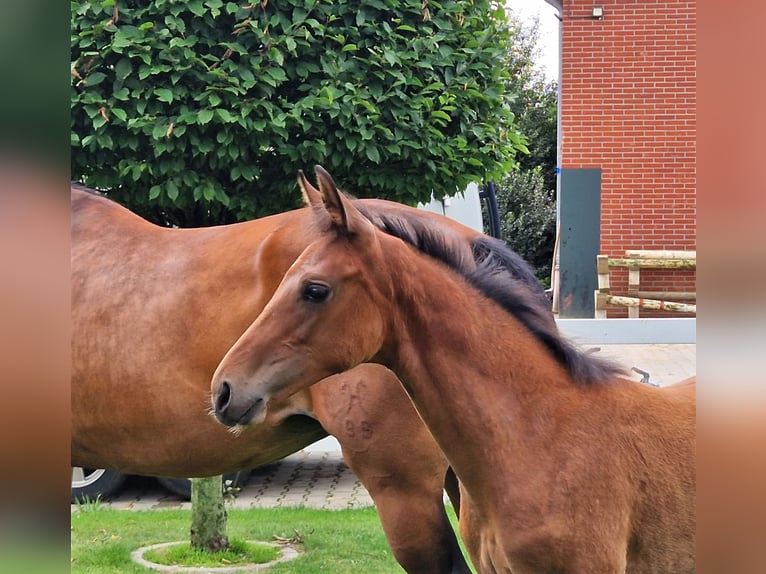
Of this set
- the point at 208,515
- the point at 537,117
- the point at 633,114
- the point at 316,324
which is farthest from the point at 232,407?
the point at 537,117

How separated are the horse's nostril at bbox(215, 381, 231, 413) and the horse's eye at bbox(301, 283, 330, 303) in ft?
0.99

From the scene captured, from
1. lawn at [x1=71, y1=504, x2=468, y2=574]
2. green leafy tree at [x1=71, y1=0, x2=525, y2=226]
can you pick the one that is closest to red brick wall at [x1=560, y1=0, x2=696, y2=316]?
lawn at [x1=71, y1=504, x2=468, y2=574]

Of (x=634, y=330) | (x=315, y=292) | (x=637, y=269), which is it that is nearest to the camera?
(x=315, y=292)

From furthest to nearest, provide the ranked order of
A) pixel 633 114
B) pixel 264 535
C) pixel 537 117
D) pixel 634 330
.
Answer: pixel 537 117 → pixel 633 114 → pixel 634 330 → pixel 264 535

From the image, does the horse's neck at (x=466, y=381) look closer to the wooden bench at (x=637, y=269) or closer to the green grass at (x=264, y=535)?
the green grass at (x=264, y=535)

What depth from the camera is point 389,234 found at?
217cm

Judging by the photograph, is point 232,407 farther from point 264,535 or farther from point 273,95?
point 264,535

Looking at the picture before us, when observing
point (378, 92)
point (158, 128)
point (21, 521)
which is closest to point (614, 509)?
point (21, 521)

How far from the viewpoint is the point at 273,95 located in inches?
141

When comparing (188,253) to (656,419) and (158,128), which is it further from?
(656,419)

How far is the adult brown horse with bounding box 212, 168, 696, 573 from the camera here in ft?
6.41

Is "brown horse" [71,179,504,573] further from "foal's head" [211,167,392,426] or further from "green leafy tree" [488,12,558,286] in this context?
"green leafy tree" [488,12,558,286]

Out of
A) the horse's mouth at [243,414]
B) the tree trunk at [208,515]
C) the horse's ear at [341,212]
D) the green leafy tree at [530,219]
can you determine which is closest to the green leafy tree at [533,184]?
Result: the green leafy tree at [530,219]

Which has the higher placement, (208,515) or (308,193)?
(308,193)
